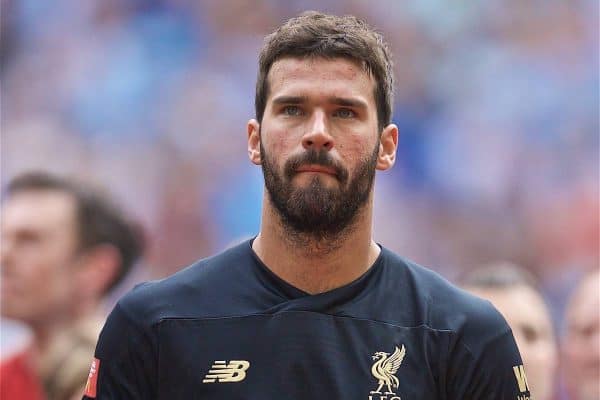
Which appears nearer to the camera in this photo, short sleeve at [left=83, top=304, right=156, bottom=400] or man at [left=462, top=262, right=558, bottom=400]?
short sleeve at [left=83, top=304, right=156, bottom=400]

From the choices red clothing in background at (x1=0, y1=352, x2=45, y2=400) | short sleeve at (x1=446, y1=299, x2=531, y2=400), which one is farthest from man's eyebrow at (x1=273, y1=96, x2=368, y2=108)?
red clothing in background at (x1=0, y1=352, x2=45, y2=400)

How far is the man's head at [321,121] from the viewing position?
2014 mm

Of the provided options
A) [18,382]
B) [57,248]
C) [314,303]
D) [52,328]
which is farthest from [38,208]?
[314,303]

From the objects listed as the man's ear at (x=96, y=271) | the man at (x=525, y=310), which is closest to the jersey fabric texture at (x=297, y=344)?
the man's ear at (x=96, y=271)

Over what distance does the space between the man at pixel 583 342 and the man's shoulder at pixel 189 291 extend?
2585mm

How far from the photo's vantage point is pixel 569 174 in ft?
14.5

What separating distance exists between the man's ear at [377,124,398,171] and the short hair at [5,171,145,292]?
2203 millimetres

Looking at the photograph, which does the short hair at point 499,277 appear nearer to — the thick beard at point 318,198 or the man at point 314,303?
the man at point 314,303

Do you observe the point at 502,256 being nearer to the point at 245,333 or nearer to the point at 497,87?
the point at 497,87

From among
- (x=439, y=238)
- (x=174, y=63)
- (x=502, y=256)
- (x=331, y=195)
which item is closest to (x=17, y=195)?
(x=174, y=63)

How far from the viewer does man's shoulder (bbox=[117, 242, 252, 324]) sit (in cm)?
206

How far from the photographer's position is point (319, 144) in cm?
199

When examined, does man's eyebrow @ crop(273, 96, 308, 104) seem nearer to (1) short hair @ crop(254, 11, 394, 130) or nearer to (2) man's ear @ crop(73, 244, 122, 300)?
(1) short hair @ crop(254, 11, 394, 130)

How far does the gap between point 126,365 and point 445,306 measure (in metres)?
0.73
